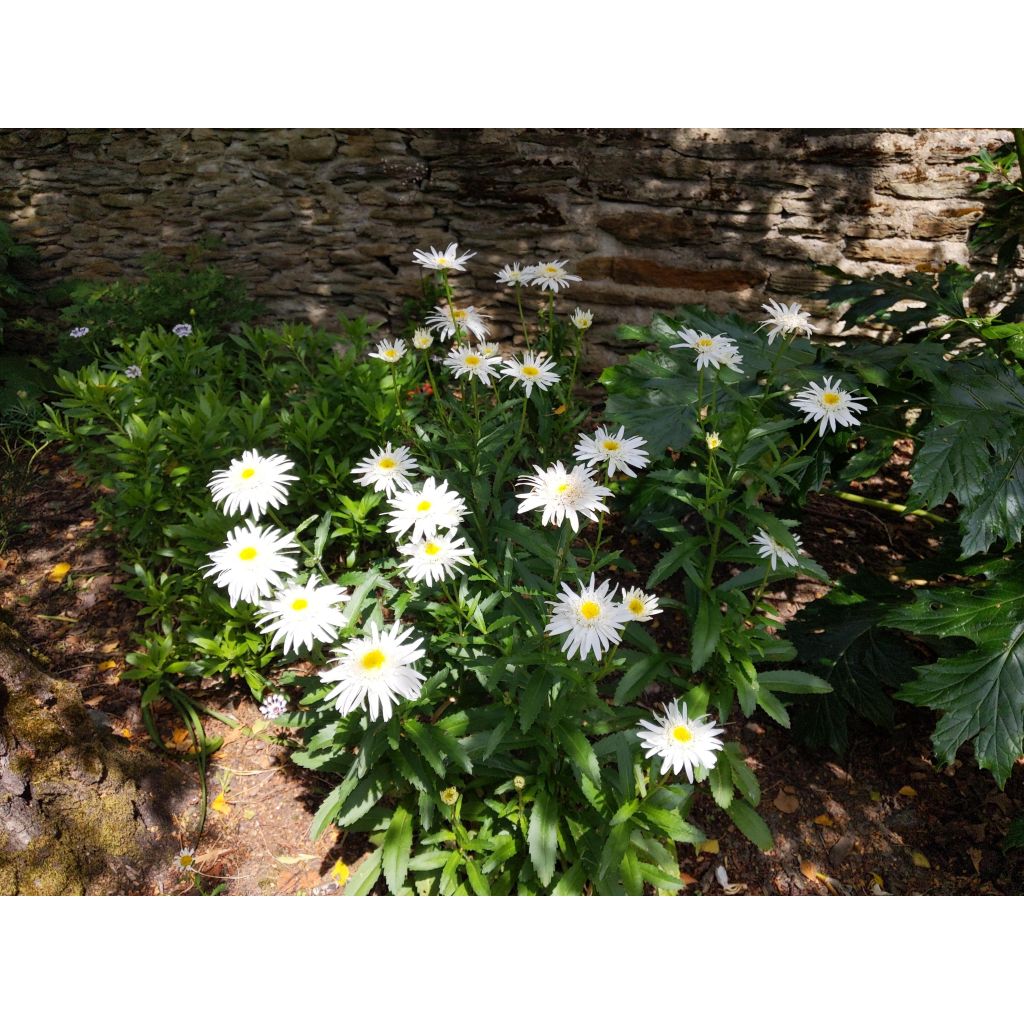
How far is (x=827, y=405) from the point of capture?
1.69 meters

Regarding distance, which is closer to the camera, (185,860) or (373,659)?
(373,659)

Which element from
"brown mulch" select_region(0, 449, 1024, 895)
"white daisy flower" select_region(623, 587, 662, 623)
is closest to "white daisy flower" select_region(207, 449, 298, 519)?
"white daisy flower" select_region(623, 587, 662, 623)

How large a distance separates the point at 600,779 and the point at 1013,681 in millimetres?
979

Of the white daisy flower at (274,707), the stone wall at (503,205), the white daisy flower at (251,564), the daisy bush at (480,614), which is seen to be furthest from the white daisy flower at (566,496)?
the stone wall at (503,205)

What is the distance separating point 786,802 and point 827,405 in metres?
1.15

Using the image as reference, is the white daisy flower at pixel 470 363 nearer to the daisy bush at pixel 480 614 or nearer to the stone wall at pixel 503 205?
the daisy bush at pixel 480 614

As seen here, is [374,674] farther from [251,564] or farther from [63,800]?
[63,800]

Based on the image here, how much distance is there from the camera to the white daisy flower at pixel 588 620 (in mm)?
1427

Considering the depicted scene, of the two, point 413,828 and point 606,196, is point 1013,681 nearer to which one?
point 413,828

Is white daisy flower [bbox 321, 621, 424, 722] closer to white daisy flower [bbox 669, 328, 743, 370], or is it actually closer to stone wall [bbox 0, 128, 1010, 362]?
white daisy flower [bbox 669, 328, 743, 370]

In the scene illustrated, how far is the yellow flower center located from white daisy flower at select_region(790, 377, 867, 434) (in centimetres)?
111

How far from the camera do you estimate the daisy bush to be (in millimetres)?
1542

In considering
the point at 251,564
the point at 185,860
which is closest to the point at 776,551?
the point at 251,564

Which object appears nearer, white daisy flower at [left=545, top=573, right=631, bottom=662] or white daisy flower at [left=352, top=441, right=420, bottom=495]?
white daisy flower at [left=545, top=573, right=631, bottom=662]
